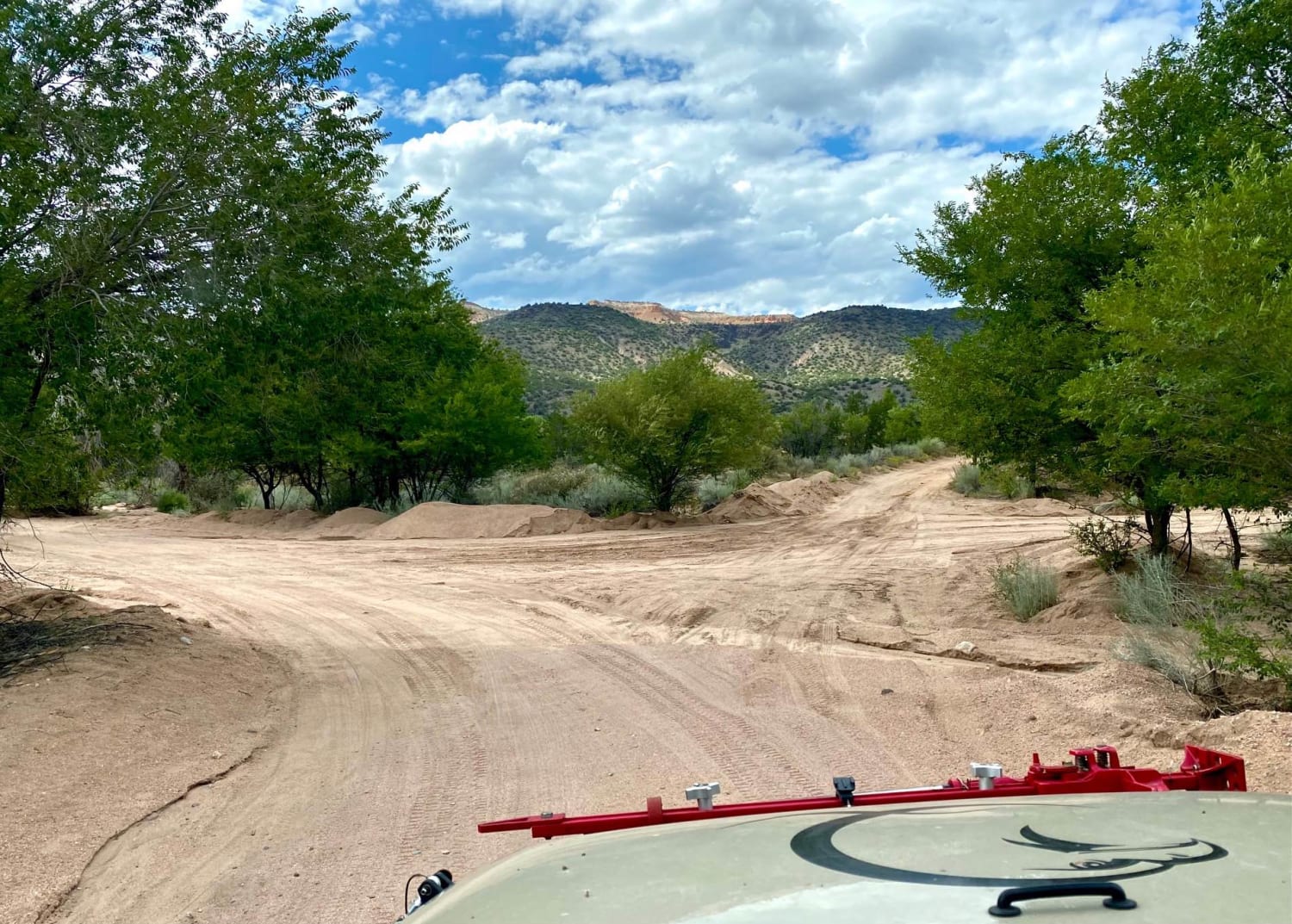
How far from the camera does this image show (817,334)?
117 meters

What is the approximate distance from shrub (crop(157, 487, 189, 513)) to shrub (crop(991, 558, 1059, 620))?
104 feet

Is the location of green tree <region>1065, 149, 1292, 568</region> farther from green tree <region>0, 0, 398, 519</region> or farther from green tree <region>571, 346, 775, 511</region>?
green tree <region>571, 346, 775, 511</region>

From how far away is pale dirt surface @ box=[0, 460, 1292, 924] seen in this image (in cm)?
526

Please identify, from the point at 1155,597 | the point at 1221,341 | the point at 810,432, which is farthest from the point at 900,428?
the point at 1221,341

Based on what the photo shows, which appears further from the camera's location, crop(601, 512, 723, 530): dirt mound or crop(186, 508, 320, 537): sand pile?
crop(186, 508, 320, 537): sand pile

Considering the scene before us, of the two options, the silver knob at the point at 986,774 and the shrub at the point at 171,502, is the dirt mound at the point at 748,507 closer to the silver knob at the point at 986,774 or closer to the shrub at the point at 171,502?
the shrub at the point at 171,502

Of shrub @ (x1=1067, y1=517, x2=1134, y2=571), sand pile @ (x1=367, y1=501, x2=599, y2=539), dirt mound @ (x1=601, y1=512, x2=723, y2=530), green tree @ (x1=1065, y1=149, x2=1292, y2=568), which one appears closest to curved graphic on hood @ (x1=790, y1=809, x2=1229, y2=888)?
green tree @ (x1=1065, y1=149, x2=1292, y2=568)

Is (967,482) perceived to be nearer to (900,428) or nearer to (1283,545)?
(900,428)

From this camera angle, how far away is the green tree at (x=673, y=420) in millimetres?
25297

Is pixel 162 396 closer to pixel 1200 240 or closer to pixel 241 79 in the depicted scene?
pixel 241 79

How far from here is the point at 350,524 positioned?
2672 cm

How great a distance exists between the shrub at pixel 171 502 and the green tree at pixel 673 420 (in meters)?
18.3

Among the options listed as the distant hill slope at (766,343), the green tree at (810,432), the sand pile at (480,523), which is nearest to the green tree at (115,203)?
the sand pile at (480,523)

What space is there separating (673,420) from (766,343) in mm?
98490
